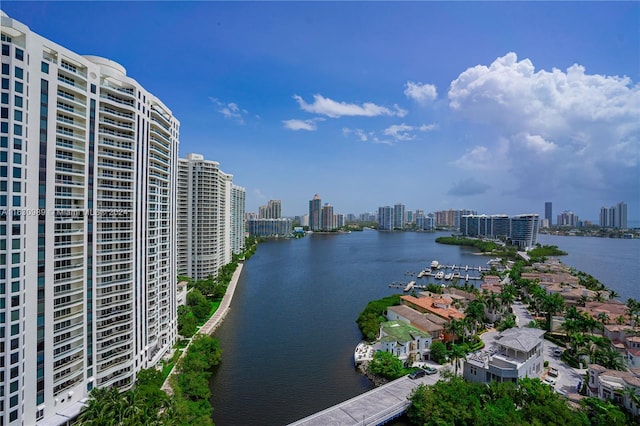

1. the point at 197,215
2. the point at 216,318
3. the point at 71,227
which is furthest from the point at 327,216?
the point at 71,227

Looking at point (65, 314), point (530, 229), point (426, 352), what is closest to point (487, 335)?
point (426, 352)

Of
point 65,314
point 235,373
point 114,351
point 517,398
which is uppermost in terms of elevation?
point 65,314

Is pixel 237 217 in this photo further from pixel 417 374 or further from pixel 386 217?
pixel 386 217

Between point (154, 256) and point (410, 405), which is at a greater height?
point (154, 256)

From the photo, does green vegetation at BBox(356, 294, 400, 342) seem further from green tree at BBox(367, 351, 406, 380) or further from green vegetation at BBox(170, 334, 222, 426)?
green vegetation at BBox(170, 334, 222, 426)

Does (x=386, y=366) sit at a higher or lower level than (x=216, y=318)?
higher

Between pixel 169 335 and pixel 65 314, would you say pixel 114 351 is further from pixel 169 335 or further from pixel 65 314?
pixel 169 335

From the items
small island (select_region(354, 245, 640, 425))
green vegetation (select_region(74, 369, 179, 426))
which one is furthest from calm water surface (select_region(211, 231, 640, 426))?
green vegetation (select_region(74, 369, 179, 426))
